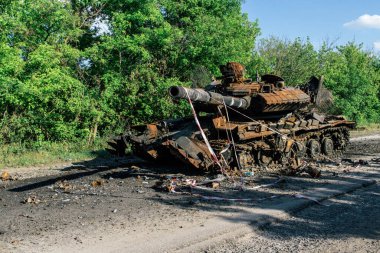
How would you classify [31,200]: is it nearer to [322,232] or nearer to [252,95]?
[322,232]

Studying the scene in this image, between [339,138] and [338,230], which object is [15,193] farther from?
[339,138]

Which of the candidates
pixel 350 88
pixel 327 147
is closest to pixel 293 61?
pixel 350 88

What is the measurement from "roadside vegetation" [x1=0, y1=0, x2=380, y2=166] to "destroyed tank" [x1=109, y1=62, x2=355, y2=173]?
408 cm

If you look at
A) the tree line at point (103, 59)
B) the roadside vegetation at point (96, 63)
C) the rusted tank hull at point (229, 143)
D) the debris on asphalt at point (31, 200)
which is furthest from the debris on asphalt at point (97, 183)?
the tree line at point (103, 59)

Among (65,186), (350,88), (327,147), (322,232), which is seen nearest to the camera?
(322,232)

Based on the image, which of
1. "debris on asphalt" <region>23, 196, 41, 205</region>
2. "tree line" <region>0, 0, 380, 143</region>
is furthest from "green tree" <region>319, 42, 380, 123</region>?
"debris on asphalt" <region>23, 196, 41, 205</region>

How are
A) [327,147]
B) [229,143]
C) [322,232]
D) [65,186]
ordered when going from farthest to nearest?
1. [327,147]
2. [229,143]
3. [65,186]
4. [322,232]

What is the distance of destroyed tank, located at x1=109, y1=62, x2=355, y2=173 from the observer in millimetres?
11227

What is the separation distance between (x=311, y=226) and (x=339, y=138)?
9.81 meters

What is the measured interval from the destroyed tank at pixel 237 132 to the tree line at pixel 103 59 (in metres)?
4.31

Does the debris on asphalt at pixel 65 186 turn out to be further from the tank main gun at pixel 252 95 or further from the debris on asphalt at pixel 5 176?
the tank main gun at pixel 252 95

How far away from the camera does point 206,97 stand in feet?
35.8

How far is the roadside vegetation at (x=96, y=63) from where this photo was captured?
1487cm

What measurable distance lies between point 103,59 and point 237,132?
8.66 m
